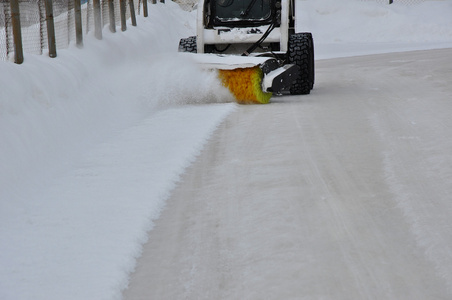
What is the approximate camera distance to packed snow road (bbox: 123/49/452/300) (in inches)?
165

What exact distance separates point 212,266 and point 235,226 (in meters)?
0.75

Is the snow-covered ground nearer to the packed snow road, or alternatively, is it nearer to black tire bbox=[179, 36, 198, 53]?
the packed snow road

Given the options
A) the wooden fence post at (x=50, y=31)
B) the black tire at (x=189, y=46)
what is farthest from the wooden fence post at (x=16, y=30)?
the black tire at (x=189, y=46)

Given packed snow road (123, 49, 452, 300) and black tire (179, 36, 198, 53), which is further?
black tire (179, 36, 198, 53)

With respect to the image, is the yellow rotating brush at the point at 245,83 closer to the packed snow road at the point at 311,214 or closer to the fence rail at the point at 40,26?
the packed snow road at the point at 311,214

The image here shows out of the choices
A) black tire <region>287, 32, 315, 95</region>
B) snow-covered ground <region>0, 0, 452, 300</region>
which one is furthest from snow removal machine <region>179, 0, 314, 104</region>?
snow-covered ground <region>0, 0, 452, 300</region>

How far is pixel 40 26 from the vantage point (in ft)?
33.0

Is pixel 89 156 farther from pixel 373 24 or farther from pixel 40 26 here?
pixel 373 24

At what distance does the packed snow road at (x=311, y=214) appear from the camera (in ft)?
13.8

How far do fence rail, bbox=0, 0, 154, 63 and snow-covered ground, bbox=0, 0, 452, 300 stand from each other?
0.82ft

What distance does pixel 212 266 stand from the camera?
14.7 feet

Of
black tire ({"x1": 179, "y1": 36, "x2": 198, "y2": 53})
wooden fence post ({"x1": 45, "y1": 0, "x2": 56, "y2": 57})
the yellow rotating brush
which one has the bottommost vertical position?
the yellow rotating brush

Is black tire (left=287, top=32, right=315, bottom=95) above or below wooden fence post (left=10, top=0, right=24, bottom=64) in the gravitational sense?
below

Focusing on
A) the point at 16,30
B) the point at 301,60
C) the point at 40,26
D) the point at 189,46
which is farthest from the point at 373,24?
the point at 16,30
